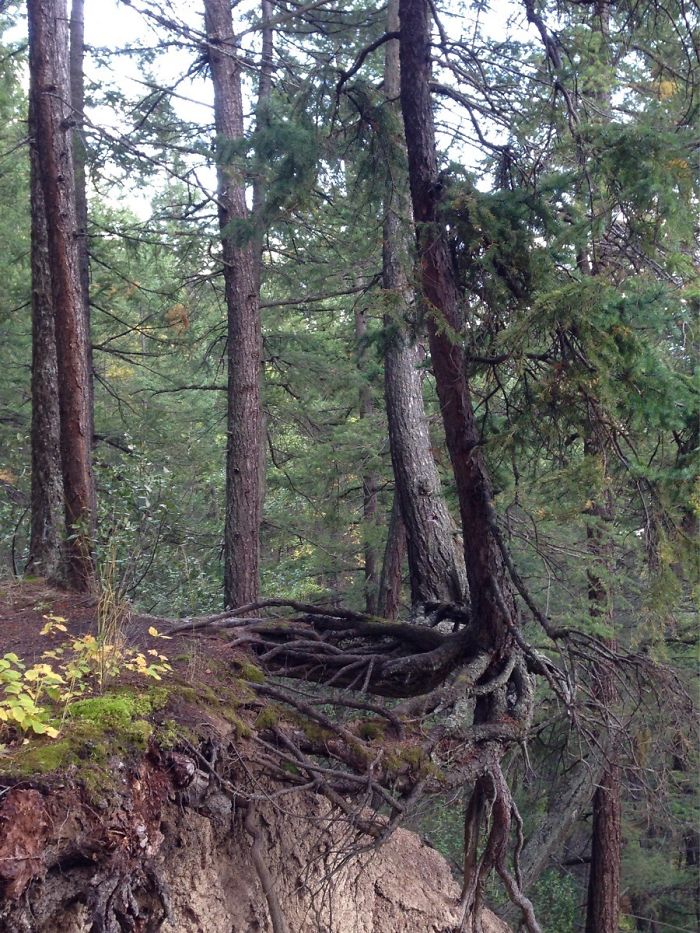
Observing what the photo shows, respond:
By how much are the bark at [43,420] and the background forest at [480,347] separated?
0.27 meters

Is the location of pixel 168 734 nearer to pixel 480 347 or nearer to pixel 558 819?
pixel 480 347

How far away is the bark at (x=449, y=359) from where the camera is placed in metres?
5.93

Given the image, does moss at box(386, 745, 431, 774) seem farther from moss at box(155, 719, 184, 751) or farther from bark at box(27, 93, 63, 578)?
bark at box(27, 93, 63, 578)

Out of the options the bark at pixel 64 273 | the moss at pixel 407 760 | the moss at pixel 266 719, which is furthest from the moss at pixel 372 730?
the bark at pixel 64 273

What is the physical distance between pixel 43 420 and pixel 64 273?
167 centimetres

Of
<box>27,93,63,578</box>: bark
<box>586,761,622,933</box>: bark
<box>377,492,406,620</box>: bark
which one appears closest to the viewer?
<box>27,93,63,578</box>: bark

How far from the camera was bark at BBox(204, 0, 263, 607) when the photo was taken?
1005cm

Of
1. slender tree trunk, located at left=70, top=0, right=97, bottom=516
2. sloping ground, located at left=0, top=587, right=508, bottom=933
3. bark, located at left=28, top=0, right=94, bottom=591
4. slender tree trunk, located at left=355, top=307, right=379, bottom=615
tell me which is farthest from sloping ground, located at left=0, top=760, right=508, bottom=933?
slender tree trunk, located at left=355, top=307, right=379, bottom=615

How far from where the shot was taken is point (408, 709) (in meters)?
5.34

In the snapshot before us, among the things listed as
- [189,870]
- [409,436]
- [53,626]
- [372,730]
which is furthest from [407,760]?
[409,436]

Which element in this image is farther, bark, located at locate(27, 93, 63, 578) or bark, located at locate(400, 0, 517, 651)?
bark, located at locate(27, 93, 63, 578)

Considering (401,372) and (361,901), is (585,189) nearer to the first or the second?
(401,372)

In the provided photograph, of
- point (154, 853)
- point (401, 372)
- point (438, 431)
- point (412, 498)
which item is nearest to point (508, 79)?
point (401, 372)

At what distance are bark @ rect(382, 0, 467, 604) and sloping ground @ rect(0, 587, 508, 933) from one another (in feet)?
8.29
